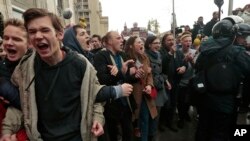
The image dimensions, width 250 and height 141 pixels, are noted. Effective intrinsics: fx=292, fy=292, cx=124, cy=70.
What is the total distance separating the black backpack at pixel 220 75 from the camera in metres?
3.50

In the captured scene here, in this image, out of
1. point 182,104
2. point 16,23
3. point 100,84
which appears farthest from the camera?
point 182,104

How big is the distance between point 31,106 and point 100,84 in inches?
66.9

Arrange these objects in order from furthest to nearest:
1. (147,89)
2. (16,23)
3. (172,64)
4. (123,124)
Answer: (172,64) → (147,89) → (123,124) → (16,23)

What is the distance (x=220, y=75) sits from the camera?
351 centimetres

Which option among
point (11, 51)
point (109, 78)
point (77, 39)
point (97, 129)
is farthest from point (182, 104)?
point (11, 51)

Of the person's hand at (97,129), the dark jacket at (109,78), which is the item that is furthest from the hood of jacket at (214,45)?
the person's hand at (97,129)

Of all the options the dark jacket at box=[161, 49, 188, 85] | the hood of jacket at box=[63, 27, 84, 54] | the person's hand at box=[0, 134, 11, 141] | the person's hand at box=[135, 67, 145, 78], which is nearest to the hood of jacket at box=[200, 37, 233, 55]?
the person's hand at box=[135, 67, 145, 78]

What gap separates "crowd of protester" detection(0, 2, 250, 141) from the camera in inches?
85.6

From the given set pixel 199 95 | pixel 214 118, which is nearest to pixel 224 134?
pixel 214 118

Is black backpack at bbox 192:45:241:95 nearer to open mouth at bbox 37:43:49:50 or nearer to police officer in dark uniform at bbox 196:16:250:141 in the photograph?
police officer in dark uniform at bbox 196:16:250:141

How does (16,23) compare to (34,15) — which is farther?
(16,23)

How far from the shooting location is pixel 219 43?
3588 mm

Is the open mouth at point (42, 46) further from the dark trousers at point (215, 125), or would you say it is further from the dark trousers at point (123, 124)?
the dark trousers at point (215, 125)

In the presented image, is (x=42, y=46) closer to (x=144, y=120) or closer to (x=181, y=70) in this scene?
(x=144, y=120)
